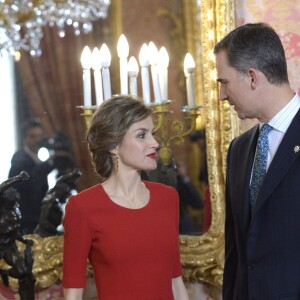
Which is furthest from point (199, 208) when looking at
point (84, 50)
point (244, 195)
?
point (244, 195)

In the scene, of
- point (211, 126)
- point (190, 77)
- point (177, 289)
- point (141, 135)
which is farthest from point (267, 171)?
point (190, 77)

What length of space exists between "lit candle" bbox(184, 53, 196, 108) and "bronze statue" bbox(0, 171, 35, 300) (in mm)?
759

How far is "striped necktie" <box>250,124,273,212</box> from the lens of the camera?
1968 mm

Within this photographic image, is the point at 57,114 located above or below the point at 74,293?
above

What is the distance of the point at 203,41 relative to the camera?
9.82ft

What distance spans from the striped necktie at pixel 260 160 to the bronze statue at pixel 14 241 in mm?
1152

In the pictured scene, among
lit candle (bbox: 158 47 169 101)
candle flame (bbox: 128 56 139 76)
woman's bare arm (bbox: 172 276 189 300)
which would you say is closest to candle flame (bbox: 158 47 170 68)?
lit candle (bbox: 158 47 169 101)

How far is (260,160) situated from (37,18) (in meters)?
1.56

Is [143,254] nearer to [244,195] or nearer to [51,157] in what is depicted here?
[244,195]

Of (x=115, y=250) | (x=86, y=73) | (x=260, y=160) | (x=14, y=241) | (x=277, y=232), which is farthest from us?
(x=86, y=73)

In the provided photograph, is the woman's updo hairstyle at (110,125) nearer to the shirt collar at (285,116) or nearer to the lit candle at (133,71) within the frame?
the shirt collar at (285,116)

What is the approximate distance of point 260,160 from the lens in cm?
198

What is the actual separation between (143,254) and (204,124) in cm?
96

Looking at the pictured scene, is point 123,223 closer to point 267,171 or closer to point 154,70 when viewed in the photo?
point 267,171
